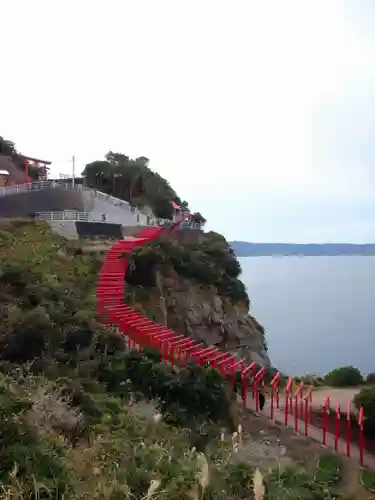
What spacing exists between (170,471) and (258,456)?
1.62 meters

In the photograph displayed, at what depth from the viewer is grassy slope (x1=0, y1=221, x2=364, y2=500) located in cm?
487

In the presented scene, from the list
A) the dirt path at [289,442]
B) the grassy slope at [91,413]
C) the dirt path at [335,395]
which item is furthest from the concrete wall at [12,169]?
→ the dirt path at [289,442]

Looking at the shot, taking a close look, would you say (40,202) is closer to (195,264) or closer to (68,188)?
(68,188)

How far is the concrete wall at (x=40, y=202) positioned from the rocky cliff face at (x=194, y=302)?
6.11m

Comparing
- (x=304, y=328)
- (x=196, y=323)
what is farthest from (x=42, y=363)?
(x=304, y=328)

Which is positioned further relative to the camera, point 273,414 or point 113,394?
point 273,414

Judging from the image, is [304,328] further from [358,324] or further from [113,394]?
[113,394]

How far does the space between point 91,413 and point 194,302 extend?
16802mm

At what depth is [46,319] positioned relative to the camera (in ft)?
36.1

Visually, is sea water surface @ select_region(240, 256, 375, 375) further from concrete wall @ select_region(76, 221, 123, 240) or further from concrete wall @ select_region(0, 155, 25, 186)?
concrete wall @ select_region(0, 155, 25, 186)

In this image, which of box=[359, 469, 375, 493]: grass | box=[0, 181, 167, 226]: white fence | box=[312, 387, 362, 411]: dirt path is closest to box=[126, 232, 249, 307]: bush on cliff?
box=[0, 181, 167, 226]: white fence

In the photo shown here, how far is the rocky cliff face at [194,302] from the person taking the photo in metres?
22.7

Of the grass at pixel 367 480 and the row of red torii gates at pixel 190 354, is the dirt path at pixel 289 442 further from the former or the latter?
the row of red torii gates at pixel 190 354

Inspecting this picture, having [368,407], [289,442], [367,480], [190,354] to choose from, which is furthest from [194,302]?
[367,480]
